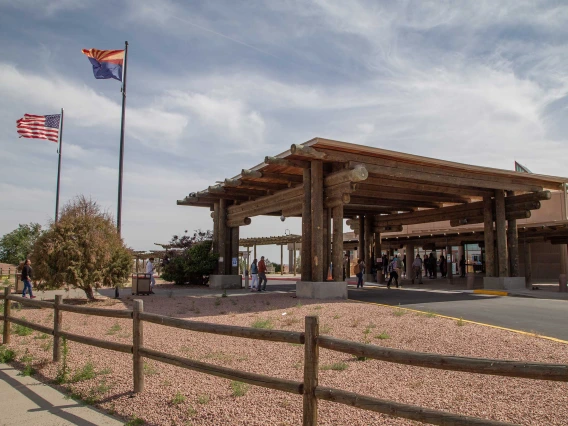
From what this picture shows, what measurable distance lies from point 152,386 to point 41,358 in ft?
10.1

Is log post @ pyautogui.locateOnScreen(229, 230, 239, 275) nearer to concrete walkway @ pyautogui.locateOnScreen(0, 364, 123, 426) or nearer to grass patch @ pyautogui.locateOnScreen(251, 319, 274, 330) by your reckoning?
grass patch @ pyautogui.locateOnScreen(251, 319, 274, 330)

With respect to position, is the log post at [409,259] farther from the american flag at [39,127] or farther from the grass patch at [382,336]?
the grass patch at [382,336]

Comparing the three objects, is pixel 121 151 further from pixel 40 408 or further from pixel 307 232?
pixel 40 408

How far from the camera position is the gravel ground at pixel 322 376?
525 centimetres

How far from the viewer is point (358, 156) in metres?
15.0

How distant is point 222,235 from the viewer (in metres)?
22.9

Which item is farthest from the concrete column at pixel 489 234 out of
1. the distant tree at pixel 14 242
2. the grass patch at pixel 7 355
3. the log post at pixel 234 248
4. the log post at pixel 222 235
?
the distant tree at pixel 14 242

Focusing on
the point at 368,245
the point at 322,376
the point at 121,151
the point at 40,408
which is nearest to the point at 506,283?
the point at 368,245

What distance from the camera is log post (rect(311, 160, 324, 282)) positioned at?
50.4ft

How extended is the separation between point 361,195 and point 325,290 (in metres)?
5.50

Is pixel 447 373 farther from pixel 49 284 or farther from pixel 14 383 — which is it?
pixel 49 284

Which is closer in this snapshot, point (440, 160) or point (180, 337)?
point (180, 337)

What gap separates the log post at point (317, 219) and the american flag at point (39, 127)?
16313mm

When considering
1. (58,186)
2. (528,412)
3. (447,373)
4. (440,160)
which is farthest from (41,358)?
(58,186)
